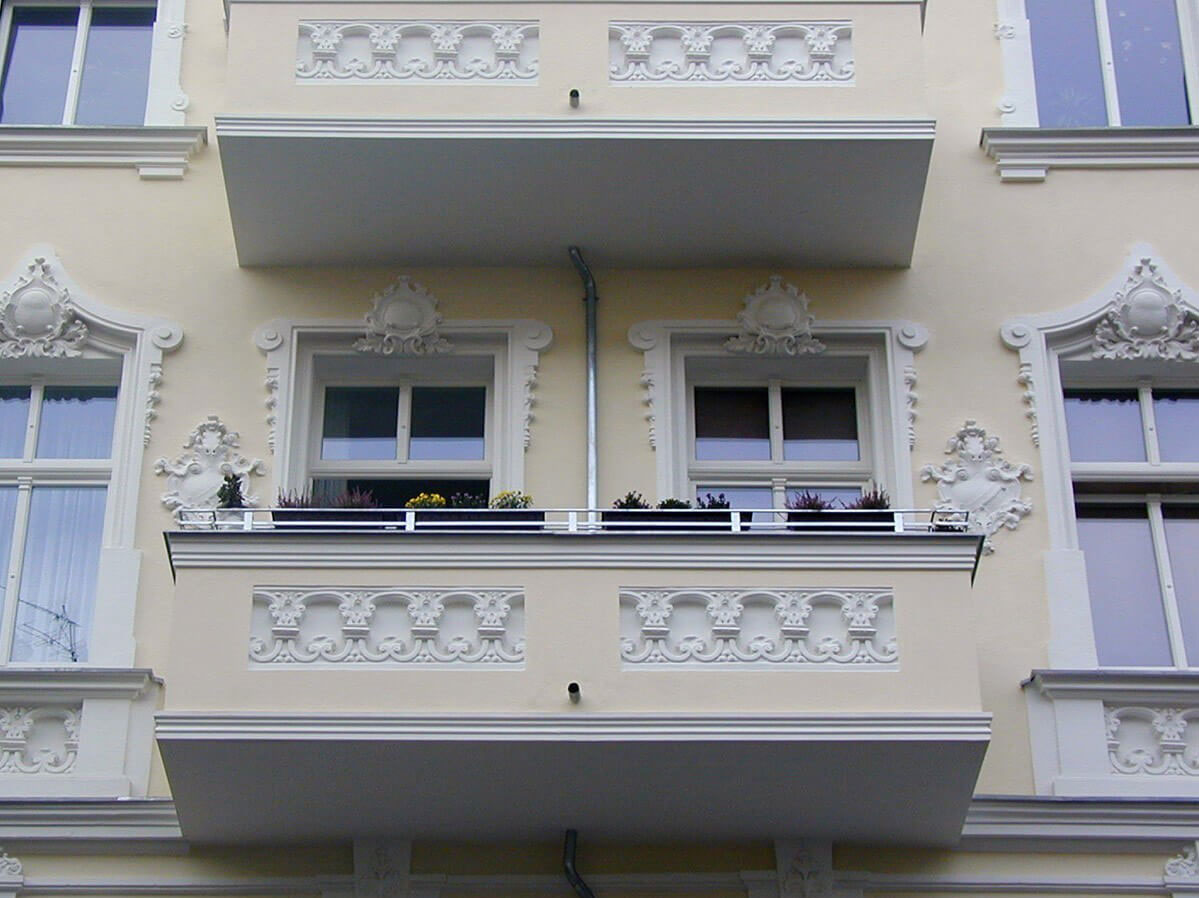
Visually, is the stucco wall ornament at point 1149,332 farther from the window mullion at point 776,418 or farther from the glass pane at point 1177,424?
the window mullion at point 776,418

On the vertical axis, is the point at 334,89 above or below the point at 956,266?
above

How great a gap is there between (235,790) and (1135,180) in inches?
280

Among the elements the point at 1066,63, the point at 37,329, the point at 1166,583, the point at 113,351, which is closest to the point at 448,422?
the point at 113,351

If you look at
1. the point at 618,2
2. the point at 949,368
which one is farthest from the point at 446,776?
the point at 618,2

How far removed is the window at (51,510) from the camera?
11.8m

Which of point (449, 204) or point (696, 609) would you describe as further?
point (449, 204)

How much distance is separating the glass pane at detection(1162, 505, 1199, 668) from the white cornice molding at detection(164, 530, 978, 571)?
7.02ft

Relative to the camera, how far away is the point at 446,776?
10141 mm

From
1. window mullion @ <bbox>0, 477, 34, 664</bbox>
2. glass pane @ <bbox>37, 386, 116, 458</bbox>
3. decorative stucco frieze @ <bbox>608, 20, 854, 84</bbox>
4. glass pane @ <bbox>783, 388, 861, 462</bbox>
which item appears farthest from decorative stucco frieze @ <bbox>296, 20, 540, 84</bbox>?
window mullion @ <bbox>0, 477, 34, 664</bbox>

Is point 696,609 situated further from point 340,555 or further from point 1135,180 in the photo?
point 1135,180

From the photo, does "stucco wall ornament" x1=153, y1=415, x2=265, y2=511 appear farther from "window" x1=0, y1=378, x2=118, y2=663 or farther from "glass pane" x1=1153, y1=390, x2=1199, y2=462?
"glass pane" x1=1153, y1=390, x2=1199, y2=462

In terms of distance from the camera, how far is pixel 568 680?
398 inches

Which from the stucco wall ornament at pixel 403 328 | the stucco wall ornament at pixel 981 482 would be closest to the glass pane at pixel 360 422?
the stucco wall ornament at pixel 403 328

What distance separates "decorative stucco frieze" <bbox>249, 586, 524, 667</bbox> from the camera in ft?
33.5
